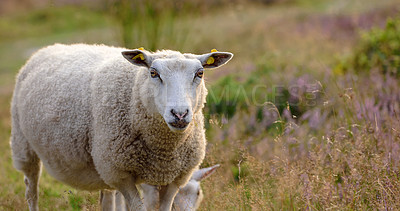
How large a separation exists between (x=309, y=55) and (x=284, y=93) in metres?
4.27

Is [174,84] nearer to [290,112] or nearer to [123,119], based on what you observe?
[123,119]

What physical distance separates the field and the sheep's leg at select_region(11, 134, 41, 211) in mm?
175

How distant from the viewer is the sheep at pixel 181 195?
480cm

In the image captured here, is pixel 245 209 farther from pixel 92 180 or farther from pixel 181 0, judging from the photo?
pixel 181 0

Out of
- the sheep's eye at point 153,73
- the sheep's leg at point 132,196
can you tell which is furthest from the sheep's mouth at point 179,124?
the sheep's leg at point 132,196

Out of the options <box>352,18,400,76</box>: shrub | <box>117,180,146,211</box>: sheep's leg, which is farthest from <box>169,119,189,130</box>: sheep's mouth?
<box>352,18,400,76</box>: shrub

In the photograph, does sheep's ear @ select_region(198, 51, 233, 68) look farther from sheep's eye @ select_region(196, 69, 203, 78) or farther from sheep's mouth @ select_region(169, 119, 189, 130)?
sheep's mouth @ select_region(169, 119, 189, 130)

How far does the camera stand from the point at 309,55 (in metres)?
11.4

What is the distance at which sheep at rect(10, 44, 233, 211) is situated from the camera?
3.63 meters

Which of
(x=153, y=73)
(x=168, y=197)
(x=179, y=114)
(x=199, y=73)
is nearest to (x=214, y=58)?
(x=199, y=73)

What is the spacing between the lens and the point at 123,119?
13.0 feet

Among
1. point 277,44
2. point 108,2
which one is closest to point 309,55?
point 277,44

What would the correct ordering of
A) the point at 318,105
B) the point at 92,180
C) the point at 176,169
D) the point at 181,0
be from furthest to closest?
the point at 181,0, the point at 318,105, the point at 92,180, the point at 176,169

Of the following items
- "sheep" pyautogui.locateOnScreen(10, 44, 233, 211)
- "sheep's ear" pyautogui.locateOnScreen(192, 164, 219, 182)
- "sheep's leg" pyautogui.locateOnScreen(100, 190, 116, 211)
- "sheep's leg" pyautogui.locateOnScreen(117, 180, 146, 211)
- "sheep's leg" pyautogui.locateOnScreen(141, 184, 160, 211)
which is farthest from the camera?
"sheep's leg" pyautogui.locateOnScreen(100, 190, 116, 211)
